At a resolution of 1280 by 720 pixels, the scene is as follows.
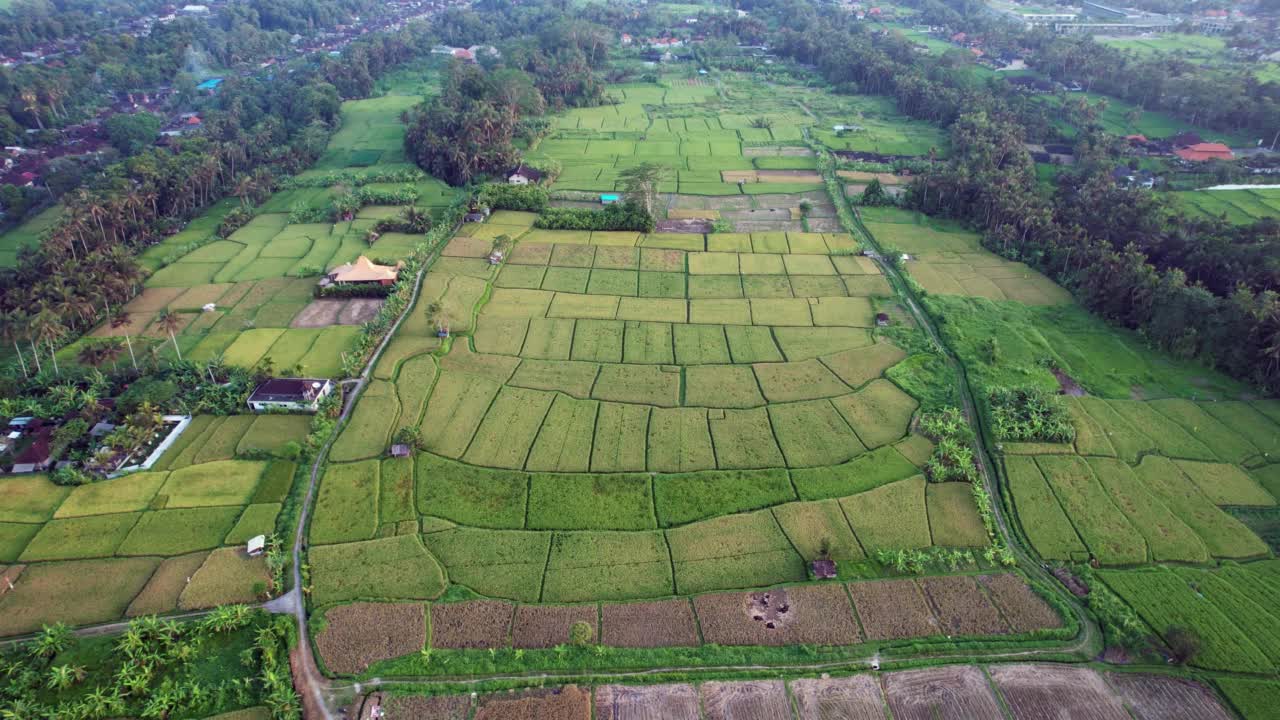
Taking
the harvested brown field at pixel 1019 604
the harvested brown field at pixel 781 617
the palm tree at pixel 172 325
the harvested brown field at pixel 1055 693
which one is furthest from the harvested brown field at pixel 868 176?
the palm tree at pixel 172 325

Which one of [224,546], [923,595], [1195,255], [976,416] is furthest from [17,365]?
[1195,255]

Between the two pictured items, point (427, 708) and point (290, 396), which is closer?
point (427, 708)

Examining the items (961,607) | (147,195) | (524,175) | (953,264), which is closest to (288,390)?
(961,607)

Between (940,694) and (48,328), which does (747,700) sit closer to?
(940,694)

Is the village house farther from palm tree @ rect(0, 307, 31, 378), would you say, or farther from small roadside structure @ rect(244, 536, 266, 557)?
palm tree @ rect(0, 307, 31, 378)

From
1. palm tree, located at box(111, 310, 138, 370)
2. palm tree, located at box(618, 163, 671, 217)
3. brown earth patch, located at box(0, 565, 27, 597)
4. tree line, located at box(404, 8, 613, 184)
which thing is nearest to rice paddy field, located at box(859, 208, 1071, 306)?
palm tree, located at box(618, 163, 671, 217)

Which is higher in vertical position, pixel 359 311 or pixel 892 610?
pixel 892 610

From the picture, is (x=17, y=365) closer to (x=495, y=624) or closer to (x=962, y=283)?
(x=495, y=624)
